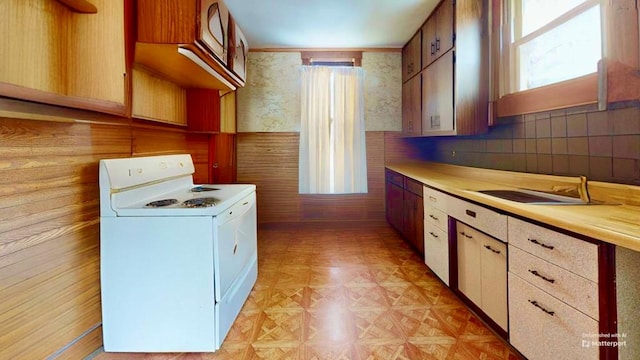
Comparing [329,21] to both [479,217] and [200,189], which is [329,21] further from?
[479,217]

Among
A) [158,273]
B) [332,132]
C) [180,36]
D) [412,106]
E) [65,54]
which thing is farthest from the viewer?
[332,132]

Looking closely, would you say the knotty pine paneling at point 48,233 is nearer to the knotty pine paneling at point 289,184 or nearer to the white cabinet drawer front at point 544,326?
the white cabinet drawer front at point 544,326

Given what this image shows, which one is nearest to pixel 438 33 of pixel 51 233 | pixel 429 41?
pixel 429 41

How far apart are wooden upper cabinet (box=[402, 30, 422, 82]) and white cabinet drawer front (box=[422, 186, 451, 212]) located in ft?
5.36

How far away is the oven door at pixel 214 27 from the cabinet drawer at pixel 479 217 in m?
1.91

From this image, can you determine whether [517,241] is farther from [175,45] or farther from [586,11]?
[175,45]

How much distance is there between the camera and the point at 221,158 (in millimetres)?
3506

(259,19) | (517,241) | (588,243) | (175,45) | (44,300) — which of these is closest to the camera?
(588,243)

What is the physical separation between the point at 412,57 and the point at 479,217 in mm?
2622

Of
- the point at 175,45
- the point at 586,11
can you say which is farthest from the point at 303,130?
the point at 586,11

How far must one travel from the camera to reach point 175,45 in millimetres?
1724

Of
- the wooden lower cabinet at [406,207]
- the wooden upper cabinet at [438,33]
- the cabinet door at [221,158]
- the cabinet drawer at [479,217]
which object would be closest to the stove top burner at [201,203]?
the cabinet door at [221,158]

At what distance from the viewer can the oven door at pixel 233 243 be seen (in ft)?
5.35

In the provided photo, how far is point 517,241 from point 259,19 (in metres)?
3.14
